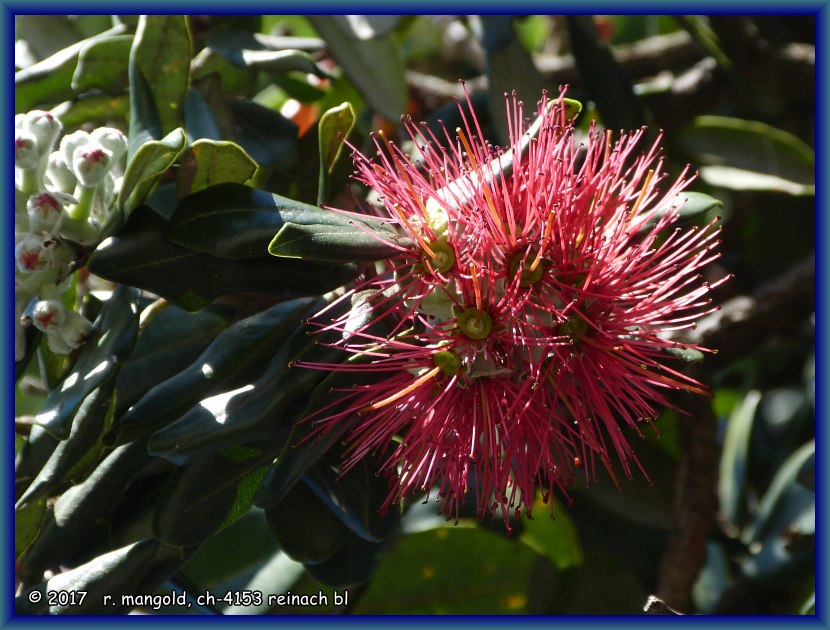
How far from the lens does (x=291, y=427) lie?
1026mm

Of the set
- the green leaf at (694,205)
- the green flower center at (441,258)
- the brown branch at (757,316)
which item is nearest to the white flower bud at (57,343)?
the green flower center at (441,258)

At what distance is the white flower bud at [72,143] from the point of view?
3.42 ft

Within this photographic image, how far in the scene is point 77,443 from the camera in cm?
100

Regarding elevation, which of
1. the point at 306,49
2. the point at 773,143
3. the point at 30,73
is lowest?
the point at 30,73

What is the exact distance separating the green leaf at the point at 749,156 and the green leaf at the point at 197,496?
3.90ft

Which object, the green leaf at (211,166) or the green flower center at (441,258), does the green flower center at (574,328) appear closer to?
the green flower center at (441,258)

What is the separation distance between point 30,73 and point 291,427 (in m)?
0.65

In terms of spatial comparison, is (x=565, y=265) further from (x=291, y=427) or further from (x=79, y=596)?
(x=79, y=596)

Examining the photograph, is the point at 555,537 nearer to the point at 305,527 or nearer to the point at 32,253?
the point at 305,527

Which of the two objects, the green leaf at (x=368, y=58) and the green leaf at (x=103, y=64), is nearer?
the green leaf at (x=103, y=64)

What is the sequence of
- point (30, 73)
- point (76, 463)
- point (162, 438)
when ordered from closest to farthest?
point (162, 438), point (76, 463), point (30, 73)

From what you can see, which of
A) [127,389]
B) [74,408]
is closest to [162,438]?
[74,408]

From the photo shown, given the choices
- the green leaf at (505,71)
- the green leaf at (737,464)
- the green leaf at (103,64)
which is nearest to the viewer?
the green leaf at (103,64)

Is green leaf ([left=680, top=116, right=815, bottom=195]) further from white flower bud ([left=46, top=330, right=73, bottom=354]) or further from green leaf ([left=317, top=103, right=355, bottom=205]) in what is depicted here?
white flower bud ([left=46, top=330, right=73, bottom=354])
